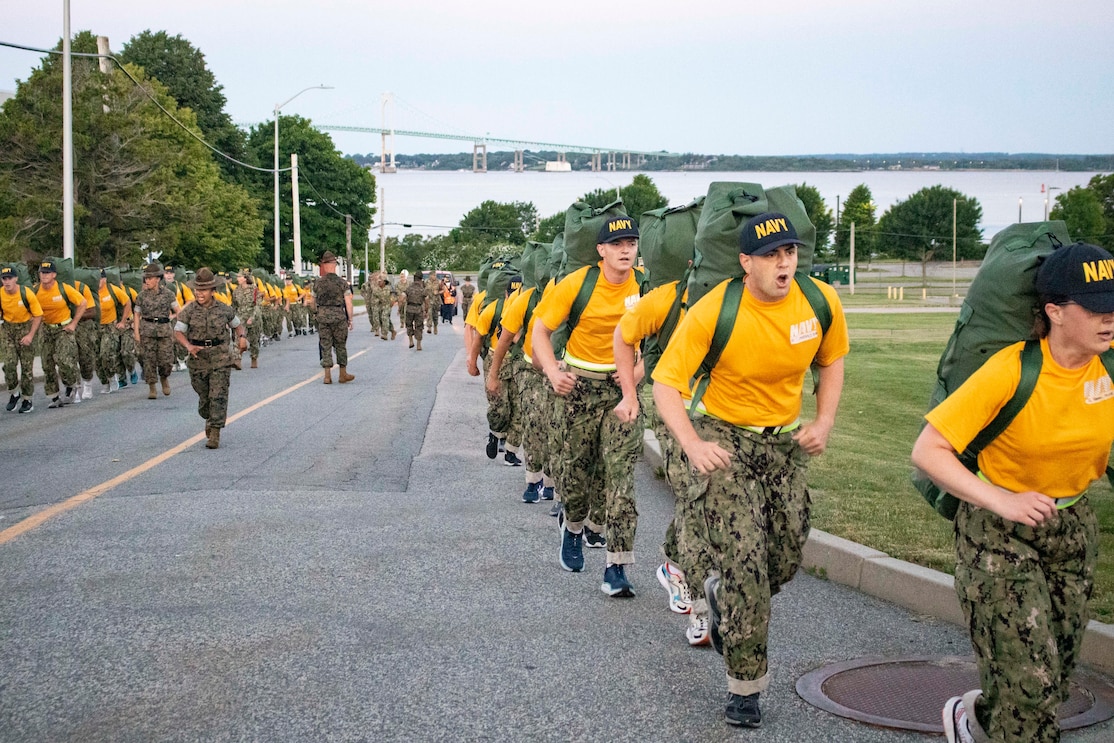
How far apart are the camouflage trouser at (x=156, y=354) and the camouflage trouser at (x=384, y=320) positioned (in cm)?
2097

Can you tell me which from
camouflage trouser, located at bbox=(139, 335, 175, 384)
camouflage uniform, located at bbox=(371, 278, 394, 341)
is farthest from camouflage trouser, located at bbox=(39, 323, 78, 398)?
camouflage uniform, located at bbox=(371, 278, 394, 341)

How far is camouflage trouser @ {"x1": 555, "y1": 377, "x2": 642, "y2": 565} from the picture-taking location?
7188mm

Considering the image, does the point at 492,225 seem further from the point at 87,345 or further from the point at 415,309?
the point at 87,345

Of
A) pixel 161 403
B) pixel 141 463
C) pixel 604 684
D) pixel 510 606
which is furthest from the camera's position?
pixel 161 403

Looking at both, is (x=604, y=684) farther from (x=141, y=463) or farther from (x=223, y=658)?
(x=141, y=463)

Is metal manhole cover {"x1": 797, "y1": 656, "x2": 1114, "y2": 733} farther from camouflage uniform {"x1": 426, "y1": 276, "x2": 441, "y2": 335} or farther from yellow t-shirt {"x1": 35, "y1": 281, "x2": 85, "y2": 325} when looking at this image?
camouflage uniform {"x1": 426, "y1": 276, "x2": 441, "y2": 335}

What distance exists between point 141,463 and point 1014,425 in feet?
31.4

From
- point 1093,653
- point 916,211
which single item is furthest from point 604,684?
point 916,211

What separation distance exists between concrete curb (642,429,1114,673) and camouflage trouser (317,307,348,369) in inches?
594

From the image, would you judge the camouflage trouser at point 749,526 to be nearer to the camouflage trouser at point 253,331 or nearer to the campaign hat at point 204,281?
the campaign hat at point 204,281

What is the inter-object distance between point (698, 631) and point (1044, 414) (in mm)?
2509

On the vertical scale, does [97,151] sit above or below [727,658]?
above

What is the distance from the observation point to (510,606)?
6.91m

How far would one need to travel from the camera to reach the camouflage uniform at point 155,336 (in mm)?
20172
